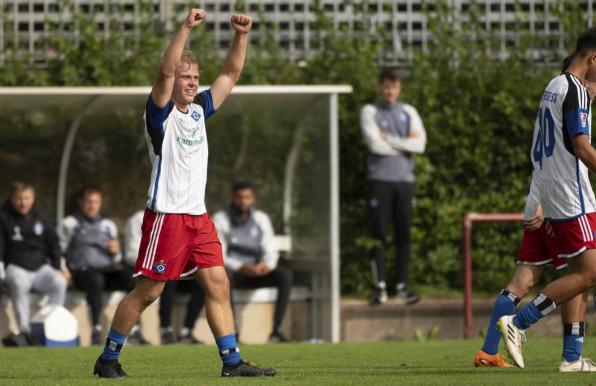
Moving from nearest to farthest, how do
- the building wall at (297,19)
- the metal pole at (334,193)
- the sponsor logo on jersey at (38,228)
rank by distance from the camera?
the sponsor logo on jersey at (38,228) → the metal pole at (334,193) → the building wall at (297,19)

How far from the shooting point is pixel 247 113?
1662 cm

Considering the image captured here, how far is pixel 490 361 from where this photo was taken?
9664mm

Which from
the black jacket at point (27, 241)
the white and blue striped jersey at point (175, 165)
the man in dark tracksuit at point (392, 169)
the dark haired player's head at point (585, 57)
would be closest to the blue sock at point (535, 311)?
the dark haired player's head at point (585, 57)

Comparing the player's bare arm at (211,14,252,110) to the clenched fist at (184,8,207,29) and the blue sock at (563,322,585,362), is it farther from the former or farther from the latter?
the blue sock at (563,322,585,362)

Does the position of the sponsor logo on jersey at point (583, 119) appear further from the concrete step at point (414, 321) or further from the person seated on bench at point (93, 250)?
the person seated on bench at point (93, 250)

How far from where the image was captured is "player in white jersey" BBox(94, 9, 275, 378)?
29.2 feet

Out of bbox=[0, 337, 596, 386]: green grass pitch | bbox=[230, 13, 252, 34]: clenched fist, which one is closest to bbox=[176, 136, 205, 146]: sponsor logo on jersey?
bbox=[230, 13, 252, 34]: clenched fist

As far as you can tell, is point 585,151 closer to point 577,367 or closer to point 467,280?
point 577,367

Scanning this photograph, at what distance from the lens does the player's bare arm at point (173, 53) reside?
8.46 metres

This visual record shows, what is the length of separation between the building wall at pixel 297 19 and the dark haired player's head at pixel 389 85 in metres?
1.66

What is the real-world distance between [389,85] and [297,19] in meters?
2.38

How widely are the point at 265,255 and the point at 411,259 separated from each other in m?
1.94

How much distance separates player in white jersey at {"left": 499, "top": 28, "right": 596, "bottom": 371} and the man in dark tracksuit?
6682mm

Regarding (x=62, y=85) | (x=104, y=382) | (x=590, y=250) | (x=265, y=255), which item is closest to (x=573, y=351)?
(x=590, y=250)
